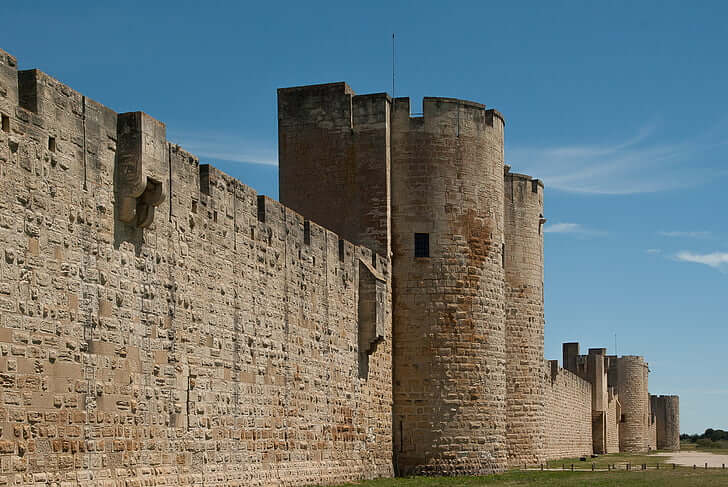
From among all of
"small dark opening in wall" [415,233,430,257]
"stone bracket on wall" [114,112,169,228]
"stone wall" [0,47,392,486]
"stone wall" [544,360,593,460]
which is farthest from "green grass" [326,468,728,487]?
"stone bracket on wall" [114,112,169,228]

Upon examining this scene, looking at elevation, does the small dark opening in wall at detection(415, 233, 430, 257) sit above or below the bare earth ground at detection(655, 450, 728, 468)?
above

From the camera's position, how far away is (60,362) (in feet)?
37.2

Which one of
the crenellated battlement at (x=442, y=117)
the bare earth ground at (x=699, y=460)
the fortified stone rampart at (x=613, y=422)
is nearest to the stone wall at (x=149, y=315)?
the crenellated battlement at (x=442, y=117)

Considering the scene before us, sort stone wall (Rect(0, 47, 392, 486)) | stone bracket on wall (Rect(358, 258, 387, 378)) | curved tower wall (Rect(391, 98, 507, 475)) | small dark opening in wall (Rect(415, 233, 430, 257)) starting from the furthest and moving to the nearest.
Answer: small dark opening in wall (Rect(415, 233, 430, 257)) < curved tower wall (Rect(391, 98, 507, 475)) < stone bracket on wall (Rect(358, 258, 387, 378)) < stone wall (Rect(0, 47, 392, 486))

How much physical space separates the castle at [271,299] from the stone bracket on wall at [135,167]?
0.03 m

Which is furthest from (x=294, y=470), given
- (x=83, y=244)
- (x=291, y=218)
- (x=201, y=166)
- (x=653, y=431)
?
(x=653, y=431)

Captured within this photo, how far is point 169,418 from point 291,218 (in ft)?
16.9

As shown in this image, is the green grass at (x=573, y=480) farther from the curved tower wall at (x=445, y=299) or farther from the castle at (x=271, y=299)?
the curved tower wall at (x=445, y=299)

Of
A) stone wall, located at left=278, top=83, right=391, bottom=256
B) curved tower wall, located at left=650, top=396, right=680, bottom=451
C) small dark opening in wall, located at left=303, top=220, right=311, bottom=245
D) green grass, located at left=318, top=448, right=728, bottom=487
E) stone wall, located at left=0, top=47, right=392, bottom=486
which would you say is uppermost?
stone wall, located at left=278, top=83, right=391, bottom=256

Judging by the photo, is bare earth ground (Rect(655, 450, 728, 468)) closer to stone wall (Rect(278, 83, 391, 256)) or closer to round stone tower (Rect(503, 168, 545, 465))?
round stone tower (Rect(503, 168, 545, 465))

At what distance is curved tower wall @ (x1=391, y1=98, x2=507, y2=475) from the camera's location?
22.6 m

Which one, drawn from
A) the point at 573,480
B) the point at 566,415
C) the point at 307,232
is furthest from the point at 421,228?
the point at 566,415

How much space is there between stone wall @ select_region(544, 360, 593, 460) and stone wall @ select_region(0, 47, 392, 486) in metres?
15.4

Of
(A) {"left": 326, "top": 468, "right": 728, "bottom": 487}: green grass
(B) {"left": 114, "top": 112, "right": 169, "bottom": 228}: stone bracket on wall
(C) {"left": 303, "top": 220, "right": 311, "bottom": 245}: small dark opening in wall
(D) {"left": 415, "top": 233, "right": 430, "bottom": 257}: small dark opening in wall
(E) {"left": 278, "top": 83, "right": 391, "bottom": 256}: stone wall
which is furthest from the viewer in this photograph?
(D) {"left": 415, "top": 233, "right": 430, "bottom": 257}: small dark opening in wall
